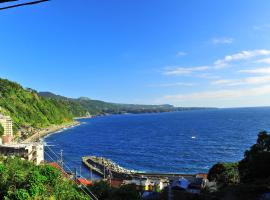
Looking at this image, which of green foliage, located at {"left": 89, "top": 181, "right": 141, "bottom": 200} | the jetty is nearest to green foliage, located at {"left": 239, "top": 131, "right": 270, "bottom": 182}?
green foliage, located at {"left": 89, "top": 181, "right": 141, "bottom": 200}

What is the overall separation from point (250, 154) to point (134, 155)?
32747mm

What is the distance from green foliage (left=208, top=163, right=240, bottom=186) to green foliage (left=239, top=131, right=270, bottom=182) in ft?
5.99

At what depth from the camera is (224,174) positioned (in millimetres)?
30062

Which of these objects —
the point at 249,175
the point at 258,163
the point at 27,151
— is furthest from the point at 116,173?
the point at 258,163

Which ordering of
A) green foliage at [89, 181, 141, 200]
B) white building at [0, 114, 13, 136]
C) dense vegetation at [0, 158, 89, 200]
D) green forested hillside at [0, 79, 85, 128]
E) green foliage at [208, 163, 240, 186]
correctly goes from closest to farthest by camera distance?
dense vegetation at [0, 158, 89, 200], green foliage at [89, 181, 141, 200], green foliage at [208, 163, 240, 186], white building at [0, 114, 13, 136], green forested hillside at [0, 79, 85, 128]

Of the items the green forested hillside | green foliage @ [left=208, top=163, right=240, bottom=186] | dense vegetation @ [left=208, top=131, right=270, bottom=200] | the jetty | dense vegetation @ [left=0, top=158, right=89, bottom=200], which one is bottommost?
the jetty

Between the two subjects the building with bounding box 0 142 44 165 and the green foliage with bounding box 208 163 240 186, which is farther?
the building with bounding box 0 142 44 165

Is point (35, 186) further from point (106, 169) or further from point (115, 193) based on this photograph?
point (106, 169)

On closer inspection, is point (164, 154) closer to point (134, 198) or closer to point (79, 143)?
point (79, 143)

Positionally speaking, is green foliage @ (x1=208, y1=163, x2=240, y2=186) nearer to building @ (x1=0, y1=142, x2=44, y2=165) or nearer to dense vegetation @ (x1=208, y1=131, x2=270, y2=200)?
dense vegetation @ (x1=208, y1=131, x2=270, y2=200)

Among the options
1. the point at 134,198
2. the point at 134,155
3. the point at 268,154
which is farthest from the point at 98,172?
the point at 134,198

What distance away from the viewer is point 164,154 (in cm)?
5609

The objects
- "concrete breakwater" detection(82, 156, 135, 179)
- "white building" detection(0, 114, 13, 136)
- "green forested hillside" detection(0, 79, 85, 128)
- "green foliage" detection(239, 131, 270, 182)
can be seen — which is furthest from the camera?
"green forested hillside" detection(0, 79, 85, 128)

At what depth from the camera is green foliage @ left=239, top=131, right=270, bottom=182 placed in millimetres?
22922
